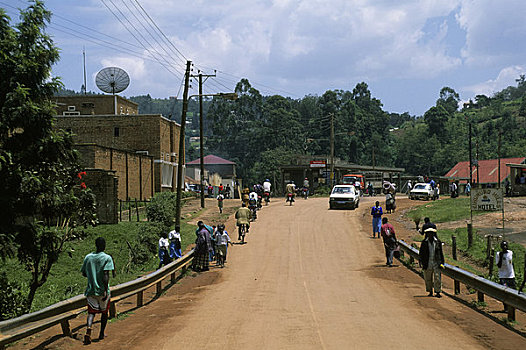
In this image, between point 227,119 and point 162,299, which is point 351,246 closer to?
point 162,299

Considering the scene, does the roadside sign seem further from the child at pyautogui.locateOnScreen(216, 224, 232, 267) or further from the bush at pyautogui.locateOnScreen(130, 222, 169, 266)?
the bush at pyautogui.locateOnScreen(130, 222, 169, 266)

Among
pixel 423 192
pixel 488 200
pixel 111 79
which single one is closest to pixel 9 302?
pixel 488 200

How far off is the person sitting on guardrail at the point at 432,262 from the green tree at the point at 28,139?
358 inches

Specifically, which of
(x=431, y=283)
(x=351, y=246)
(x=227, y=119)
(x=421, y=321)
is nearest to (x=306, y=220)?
(x=351, y=246)

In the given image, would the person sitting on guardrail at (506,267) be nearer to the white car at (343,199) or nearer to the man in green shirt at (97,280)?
the man in green shirt at (97,280)

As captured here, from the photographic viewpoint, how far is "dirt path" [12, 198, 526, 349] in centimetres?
924

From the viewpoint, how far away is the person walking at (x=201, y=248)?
19.3 meters

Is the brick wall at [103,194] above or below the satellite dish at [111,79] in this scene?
below

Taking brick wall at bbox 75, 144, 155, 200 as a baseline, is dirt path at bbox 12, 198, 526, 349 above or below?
below

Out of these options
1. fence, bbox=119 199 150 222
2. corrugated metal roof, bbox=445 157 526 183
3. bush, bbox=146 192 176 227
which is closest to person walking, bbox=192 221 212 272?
bush, bbox=146 192 176 227

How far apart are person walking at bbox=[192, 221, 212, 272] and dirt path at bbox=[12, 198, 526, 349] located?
0.55 meters

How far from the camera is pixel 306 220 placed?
33.9m

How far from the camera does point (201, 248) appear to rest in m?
19.4

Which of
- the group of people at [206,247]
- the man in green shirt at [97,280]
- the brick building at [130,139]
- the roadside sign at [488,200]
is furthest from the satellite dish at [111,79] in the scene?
the man in green shirt at [97,280]
